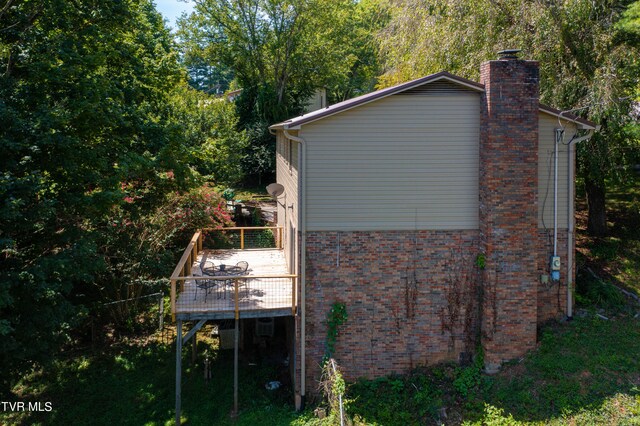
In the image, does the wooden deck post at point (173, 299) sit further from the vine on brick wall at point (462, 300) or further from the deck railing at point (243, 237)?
the vine on brick wall at point (462, 300)

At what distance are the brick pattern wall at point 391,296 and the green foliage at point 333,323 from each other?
109 mm

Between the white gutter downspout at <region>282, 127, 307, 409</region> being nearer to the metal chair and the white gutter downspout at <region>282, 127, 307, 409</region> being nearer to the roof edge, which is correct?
the roof edge

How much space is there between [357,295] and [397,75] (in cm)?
1114

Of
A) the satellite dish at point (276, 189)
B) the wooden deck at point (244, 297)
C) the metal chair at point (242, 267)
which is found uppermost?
the satellite dish at point (276, 189)

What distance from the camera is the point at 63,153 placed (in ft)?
35.8

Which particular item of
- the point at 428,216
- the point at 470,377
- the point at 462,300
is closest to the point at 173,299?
the point at 428,216

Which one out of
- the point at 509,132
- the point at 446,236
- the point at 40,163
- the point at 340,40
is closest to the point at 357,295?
the point at 446,236

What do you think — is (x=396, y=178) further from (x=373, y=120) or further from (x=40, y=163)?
(x=40, y=163)

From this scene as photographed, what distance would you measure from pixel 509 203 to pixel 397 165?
8.00ft

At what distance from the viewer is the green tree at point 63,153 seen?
988cm

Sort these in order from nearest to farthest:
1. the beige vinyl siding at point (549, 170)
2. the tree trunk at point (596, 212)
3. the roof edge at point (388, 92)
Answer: the roof edge at point (388, 92) < the beige vinyl siding at point (549, 170) < the tree trunk at point (596, 212)

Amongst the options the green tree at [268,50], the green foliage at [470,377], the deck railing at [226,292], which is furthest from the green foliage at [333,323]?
the green tree at [268,50]

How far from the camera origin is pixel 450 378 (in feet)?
36.9

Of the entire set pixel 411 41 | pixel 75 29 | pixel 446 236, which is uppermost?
pixel 411 41
